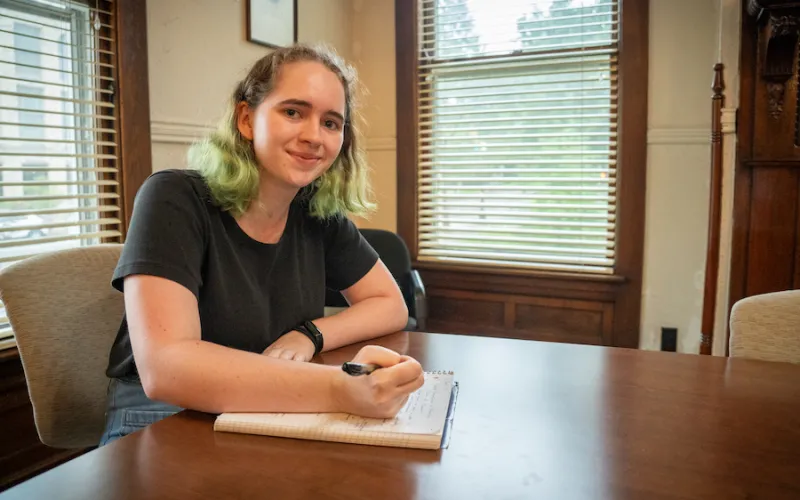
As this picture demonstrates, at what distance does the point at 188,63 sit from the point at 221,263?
1574 mm

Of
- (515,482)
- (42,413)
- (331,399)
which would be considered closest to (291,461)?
(331,399)

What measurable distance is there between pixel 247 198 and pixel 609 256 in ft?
7.34

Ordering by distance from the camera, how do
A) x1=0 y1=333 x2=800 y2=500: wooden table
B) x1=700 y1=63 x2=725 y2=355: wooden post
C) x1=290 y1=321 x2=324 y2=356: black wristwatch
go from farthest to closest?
x1=700 y1=63 x2=725 y2=355: wooden post < x1=290 y1=321 x2=324 y2=356: black wristwatch < x1=0 y1=333 x2=800 y2=500: wooden table

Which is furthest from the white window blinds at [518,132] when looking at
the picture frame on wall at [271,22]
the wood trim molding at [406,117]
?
the picture frame on wall at [271,22]

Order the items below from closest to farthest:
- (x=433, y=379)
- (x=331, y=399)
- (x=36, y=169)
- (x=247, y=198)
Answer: (x=331, y=399)
(x=433, y=379)
(x=247, y=198)
(x=36, y=169)

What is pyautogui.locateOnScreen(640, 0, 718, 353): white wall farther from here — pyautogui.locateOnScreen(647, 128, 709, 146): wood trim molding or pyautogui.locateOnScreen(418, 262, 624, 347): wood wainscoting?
pyautogui.locateOnScreen(418, 262, 624, 347): wood wainscoting

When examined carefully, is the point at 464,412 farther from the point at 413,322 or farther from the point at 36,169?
the point at 36,169

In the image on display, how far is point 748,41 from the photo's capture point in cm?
241

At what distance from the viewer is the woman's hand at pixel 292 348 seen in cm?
119

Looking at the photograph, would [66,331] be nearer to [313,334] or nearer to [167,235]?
[167,235]

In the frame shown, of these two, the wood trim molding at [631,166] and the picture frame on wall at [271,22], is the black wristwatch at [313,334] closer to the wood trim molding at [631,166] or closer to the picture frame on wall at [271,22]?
the picture frame on wall at [271,22]

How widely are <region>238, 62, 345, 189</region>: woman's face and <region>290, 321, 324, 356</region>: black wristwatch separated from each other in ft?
0.97

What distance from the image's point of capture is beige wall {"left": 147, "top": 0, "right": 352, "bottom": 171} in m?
2.35

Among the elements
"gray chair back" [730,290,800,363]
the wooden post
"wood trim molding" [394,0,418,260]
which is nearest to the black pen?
"gray chair back" [730,290,800,363]
